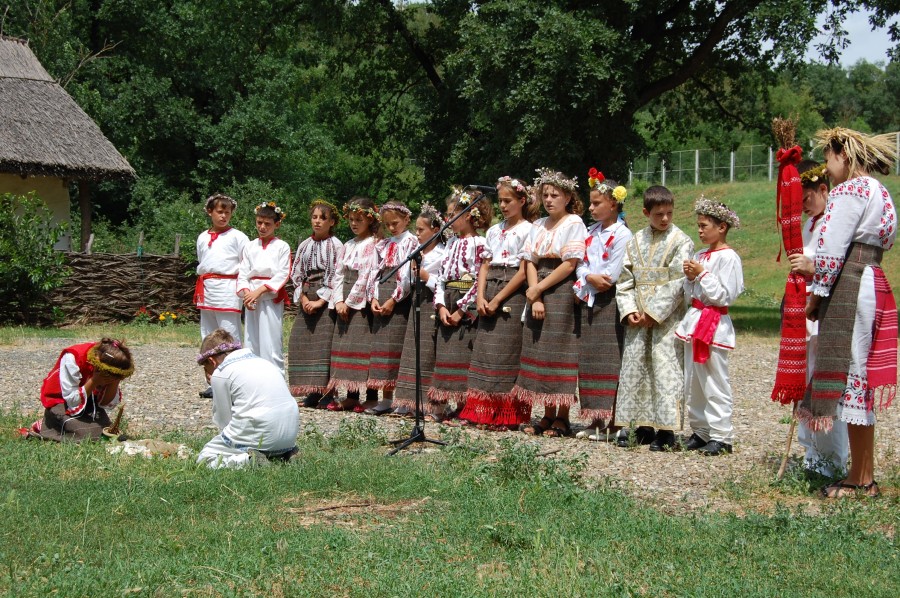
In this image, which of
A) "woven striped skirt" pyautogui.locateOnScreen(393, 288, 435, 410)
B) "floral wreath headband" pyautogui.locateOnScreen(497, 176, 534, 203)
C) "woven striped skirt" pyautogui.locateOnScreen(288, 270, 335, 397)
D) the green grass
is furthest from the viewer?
"woven striped skirt" pyautogui.locateOnScreen(288, 270, 335, 397)

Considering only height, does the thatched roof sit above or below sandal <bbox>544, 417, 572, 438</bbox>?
above

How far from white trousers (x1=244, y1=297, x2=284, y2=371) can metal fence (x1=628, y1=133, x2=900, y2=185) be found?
3097 centimetres

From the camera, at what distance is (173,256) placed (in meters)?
19.5

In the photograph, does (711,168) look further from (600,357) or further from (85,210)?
(600,357)

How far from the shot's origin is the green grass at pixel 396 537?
420 centimetres

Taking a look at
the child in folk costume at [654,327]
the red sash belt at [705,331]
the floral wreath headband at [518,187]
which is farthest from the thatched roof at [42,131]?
the red sash belt at [705,331]

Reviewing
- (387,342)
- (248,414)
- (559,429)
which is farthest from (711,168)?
(248,414)

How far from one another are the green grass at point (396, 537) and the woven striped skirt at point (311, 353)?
3089 millimetres

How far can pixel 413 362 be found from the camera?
870 centimetres

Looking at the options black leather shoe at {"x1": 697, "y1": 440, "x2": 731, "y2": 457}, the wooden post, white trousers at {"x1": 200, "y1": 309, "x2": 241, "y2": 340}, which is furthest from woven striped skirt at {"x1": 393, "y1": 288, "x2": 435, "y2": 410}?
the wooden post

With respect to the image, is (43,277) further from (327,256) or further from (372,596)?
(372,596)

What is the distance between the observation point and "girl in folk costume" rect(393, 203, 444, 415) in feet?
28.6

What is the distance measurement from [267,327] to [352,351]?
3.65 feet

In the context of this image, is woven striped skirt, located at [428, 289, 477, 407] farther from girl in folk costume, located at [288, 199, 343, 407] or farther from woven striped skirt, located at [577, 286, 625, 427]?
girl in folk costume, located at [288, 199, 343, 407]
